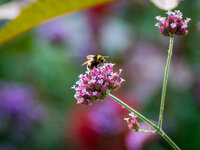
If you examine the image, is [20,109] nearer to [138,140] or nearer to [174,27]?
[138,140]

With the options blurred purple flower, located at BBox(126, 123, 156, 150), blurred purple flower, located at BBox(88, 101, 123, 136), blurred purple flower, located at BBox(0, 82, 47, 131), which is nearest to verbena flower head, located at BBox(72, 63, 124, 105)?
blurred purple flower, located at BBox(126, 123, 156, 150)

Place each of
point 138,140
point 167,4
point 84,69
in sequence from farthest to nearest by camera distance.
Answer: point 84,69
point 138,140
point 167,4

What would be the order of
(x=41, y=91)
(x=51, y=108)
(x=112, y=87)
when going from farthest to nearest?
(x=41, y=91) → (x=51, y=108) → (x=112, y=87)

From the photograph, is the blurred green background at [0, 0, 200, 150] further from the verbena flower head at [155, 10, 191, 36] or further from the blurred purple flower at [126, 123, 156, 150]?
the verbena flower head at [155, 10, 191, 36]

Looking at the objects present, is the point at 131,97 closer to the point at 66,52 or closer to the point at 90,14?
the point at 90,14

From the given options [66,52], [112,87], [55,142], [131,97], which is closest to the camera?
[112,87]

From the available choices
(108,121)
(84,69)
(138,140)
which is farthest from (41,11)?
(84,69)

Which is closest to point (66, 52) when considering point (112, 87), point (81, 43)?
point (81, 43)
